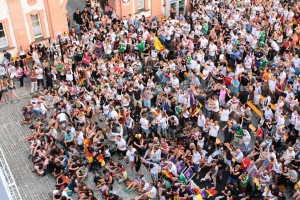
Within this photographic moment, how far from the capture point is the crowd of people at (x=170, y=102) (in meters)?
18.4

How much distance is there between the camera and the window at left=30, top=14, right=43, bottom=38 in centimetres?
2684

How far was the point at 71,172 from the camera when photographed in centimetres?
1872

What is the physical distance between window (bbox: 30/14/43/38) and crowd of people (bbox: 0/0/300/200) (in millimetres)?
750

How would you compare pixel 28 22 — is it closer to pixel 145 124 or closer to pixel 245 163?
pixel 145 124

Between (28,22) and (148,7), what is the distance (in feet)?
27.6

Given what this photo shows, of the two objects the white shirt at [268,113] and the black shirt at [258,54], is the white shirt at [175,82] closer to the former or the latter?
the white shirt at [268,113]

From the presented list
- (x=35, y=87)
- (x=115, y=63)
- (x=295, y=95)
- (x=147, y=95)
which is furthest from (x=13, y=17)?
(x=295, y=95)

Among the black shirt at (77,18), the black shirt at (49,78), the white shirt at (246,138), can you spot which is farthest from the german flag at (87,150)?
the black shirt at (77,18)

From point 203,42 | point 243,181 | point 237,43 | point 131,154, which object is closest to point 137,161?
point 131,154

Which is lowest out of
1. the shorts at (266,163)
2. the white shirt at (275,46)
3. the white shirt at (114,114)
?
the shorts at (266,163)

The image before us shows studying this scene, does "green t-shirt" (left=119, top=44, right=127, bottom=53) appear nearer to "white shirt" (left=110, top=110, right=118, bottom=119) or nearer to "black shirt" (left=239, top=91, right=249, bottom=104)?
"white shirt" (left=110, top=110, right=118, bottom=119)

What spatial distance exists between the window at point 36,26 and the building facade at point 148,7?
5368mm

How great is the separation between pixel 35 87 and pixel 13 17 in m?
4.57

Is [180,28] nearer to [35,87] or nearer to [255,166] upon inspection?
[35,87]
